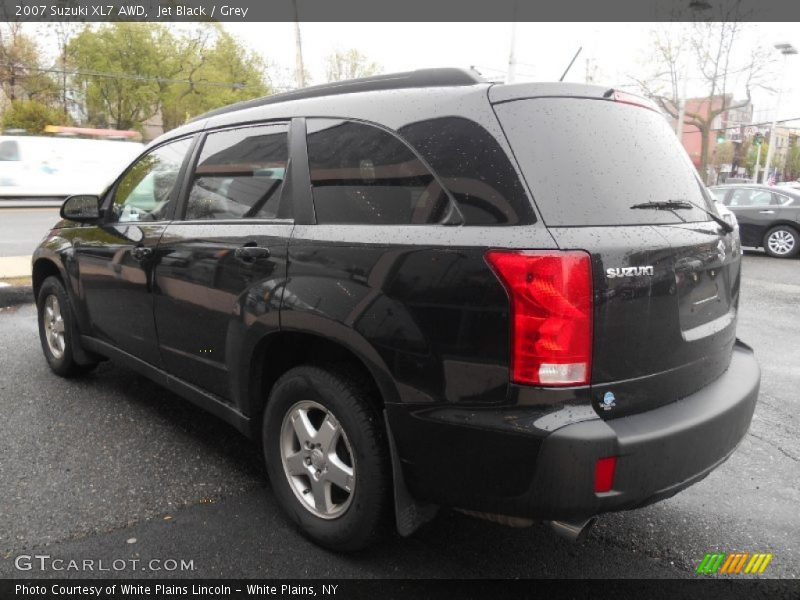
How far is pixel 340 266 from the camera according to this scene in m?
2.37

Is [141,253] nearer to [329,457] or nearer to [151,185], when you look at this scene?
[151,185]

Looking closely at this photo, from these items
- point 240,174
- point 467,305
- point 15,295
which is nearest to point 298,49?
point 15,295

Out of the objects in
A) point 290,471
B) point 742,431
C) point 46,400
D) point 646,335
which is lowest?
point 46,400

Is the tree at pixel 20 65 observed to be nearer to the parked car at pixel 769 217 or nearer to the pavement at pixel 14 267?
the pavement at pixel 14 267

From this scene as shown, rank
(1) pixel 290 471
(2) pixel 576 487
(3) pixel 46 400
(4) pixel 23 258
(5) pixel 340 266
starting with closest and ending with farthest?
(2) pixel 576 487
(5) pixel 340 266
(1) pixel 290 471
(3) pixel 46 400
(4) pixel 23 258

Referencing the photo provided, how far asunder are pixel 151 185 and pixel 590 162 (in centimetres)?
263

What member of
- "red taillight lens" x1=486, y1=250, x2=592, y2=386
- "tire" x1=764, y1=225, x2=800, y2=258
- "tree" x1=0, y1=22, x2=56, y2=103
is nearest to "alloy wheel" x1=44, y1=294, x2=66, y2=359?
"red taillight lens" x1=486, y1=250, x2=592, y2=386

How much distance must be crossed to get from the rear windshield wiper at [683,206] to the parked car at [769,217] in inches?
454

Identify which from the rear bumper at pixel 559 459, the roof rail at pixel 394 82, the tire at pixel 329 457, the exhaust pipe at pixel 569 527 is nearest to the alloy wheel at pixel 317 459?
the tire at pixel 329 457

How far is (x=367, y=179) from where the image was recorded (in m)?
2.46

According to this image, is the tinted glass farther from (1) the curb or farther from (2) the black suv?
(1) the curb

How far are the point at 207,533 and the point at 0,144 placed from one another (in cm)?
2289

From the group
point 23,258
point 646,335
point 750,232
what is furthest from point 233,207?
point 750,232

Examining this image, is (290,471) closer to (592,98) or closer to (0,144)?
(592,98)
